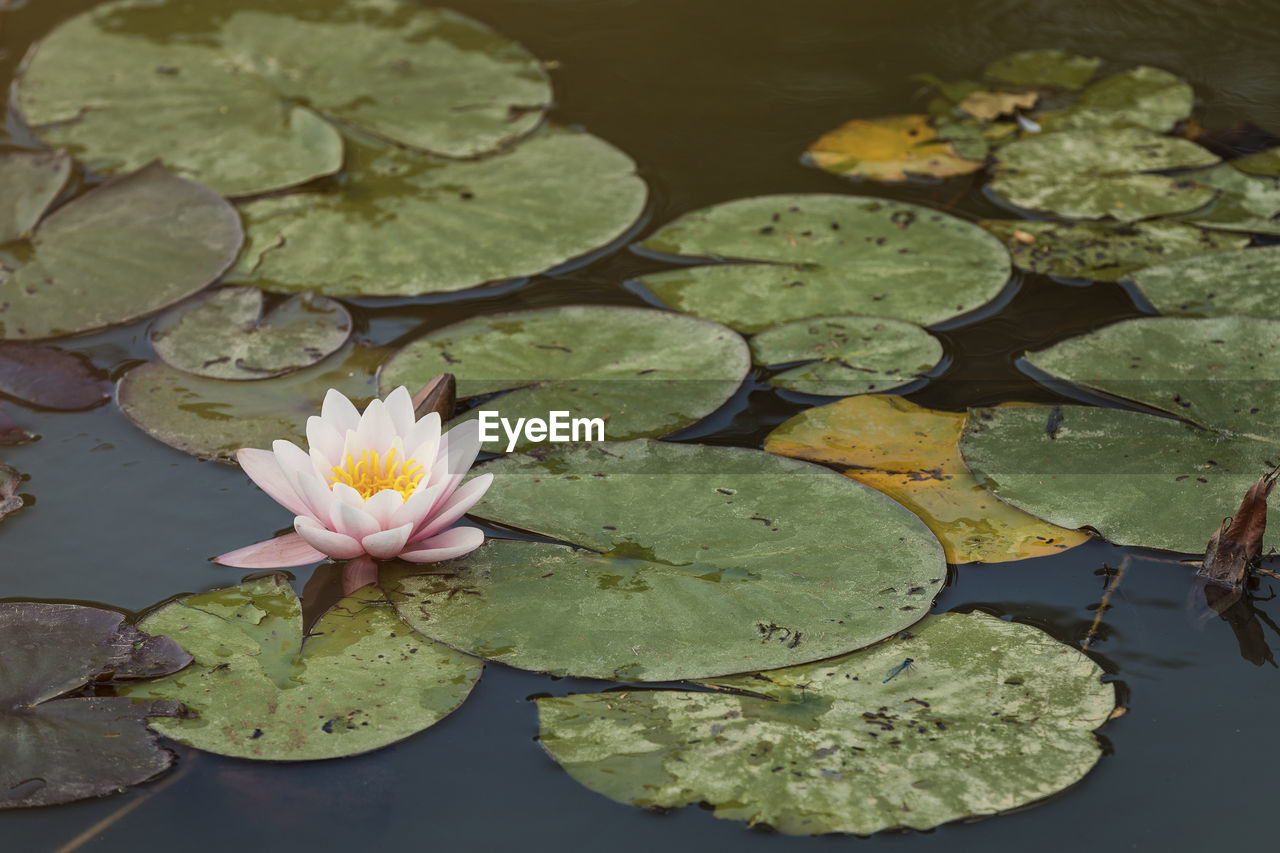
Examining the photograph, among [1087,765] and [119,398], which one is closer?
[1087,765]

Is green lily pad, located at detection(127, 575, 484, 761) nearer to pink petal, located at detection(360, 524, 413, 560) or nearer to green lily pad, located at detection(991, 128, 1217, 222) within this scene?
pink petal, located at detection(360, 524, 413, 560)

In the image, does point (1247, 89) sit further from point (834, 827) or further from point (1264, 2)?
point (834, 827)

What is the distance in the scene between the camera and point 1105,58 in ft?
13.8

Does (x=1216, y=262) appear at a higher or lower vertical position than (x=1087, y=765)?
higher

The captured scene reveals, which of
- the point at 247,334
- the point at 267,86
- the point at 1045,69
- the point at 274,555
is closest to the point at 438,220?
the point at 247,334

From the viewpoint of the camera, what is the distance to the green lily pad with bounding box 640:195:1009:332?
2967mm

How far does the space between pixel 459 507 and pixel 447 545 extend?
3.5 inches

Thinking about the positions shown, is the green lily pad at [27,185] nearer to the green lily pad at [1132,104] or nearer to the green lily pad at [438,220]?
the green lily pad at [438,220]

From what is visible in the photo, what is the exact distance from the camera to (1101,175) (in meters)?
3.51

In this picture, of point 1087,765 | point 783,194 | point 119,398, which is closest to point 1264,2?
point 783,194

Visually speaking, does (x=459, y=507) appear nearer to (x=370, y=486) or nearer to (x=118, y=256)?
(x=370, y=486)

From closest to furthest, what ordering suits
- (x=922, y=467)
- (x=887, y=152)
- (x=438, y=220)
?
(x=922, y=467), (x=438, y=220), (x=887, y=152)

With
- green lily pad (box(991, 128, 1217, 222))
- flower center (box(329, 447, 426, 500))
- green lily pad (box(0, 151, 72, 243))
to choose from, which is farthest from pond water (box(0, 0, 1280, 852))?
green lily pad (box(0, 151, 72, 243))

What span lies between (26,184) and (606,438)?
2.20 meters
